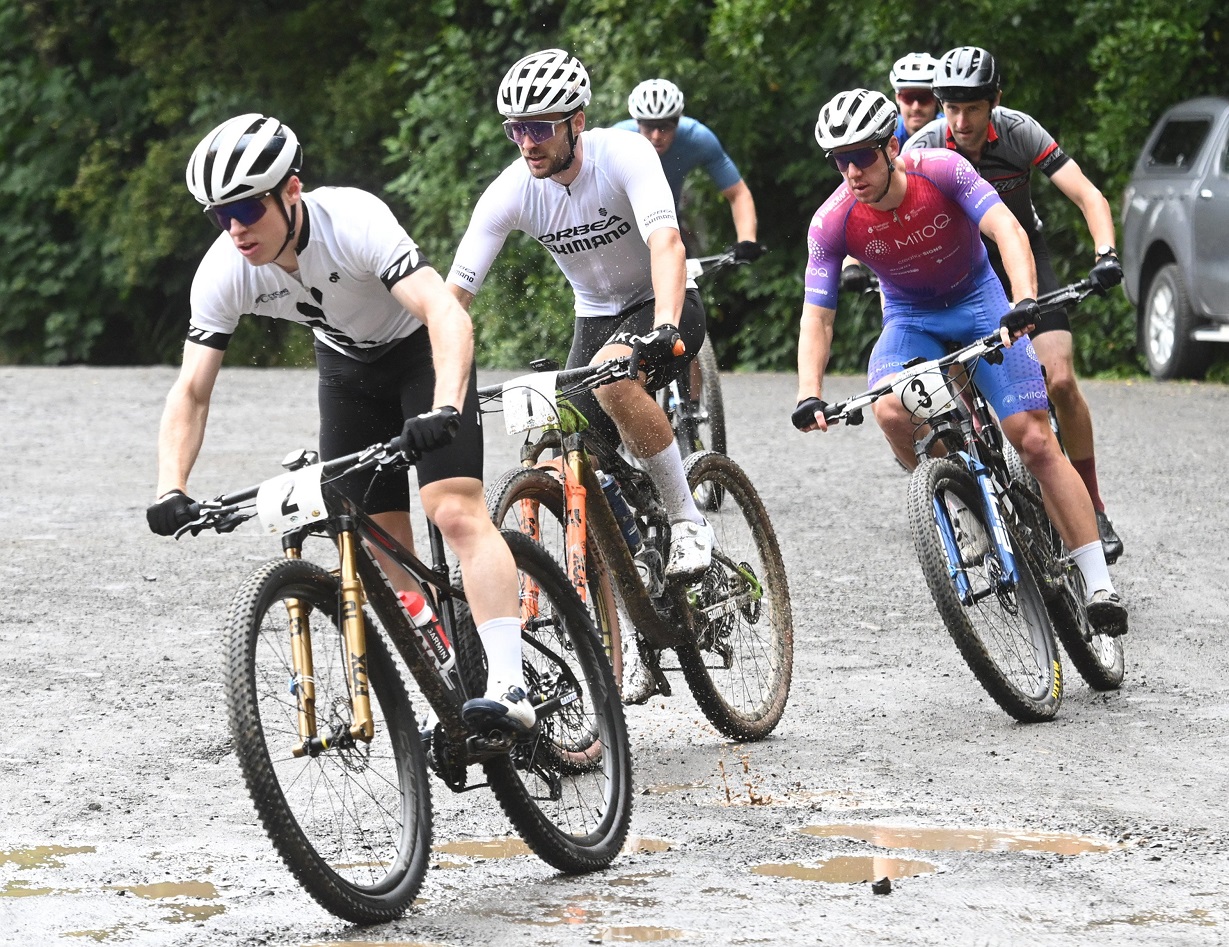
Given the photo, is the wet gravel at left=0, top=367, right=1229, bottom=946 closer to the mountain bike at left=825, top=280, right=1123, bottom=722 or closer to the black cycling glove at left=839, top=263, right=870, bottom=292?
the mountain bike at left=825, top=280, right=1123, bottom=722

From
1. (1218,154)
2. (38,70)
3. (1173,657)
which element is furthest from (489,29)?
(1173,657)

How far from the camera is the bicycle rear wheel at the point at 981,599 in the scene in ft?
20.9

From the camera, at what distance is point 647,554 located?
6379mm

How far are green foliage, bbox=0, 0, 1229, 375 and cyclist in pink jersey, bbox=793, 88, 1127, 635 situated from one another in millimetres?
11712

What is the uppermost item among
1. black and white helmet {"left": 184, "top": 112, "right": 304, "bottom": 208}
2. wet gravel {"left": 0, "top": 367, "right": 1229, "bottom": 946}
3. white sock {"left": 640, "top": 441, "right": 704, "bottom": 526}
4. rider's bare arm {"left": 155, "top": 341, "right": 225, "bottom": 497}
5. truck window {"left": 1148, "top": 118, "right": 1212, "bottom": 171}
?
truck window {"left": 1148, "top": 118, "right": 1212, "bottom": 171}

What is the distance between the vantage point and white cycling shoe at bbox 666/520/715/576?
6387mm

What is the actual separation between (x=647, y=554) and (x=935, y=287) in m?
1.59

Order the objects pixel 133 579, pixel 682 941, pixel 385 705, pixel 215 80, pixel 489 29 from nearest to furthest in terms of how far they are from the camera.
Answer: pixel 682 941 → pixel 385 705 → pixel 133 579 → pixel 489 29 → pixel 215 80

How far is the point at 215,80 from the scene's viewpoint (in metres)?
29.0

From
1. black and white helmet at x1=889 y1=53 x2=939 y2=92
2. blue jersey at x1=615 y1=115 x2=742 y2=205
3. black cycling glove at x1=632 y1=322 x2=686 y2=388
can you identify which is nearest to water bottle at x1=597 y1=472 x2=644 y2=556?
black cycling glove at x1=632 y1=322 x2=686 y2=388

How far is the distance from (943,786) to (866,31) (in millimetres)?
14843

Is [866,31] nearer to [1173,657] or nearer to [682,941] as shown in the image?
[1173,657]

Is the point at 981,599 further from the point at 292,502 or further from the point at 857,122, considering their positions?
the point at 292,502

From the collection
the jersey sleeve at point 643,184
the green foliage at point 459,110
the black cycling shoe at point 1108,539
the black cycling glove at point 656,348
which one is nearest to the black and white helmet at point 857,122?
the jersey sleeve at point 643,184
